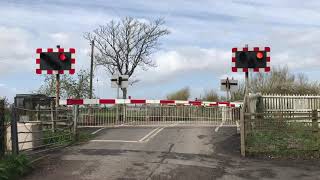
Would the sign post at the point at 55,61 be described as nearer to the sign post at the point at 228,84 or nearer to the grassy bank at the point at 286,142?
the grassy bank at the point at 286,142

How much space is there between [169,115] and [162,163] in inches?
651

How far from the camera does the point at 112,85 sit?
28.6 metres

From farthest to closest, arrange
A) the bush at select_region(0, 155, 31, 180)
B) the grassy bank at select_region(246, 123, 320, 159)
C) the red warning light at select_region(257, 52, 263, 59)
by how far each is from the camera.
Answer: the red warning light at select_region(257, 52, 263, 59)
the grassy bank at select_region(246, 123, 320, 159)
the bush at select_region(0, 155, 31, 180)

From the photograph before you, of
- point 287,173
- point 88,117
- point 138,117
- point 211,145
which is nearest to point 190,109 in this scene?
point 138,117

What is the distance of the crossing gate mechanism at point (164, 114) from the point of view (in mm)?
25750

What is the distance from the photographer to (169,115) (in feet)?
96.4

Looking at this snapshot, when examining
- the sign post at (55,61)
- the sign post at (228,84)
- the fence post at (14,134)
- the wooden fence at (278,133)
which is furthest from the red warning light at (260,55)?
the sign post at (228,84)

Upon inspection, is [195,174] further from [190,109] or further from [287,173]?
[190,109]

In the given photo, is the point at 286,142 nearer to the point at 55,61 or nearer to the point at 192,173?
the point at 192,173

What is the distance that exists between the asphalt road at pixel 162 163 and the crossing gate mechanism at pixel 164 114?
7.77m

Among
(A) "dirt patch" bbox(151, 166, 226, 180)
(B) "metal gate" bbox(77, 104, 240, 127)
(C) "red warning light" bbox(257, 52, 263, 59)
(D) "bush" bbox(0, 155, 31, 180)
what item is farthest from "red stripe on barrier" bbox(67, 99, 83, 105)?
(A) "dirt patch" bbox(151, 166, 226, 180)

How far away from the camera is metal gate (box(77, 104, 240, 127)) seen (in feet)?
88.3

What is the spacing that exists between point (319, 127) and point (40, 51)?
933 cm

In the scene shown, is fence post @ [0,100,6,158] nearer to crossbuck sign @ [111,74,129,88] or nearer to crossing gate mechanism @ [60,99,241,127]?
crossing gate mechanism @ [60,99,241,127]
